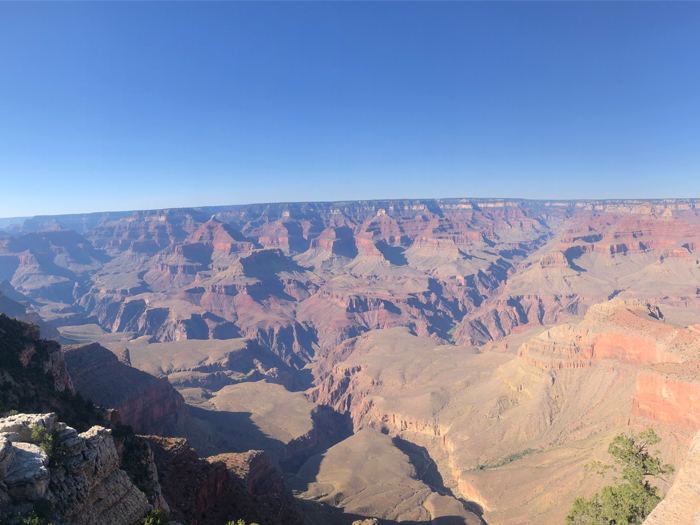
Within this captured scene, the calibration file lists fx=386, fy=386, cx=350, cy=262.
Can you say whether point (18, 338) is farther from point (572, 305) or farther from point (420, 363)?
point (572, 305)

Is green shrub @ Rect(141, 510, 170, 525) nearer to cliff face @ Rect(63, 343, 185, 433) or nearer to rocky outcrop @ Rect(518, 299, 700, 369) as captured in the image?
cliff face @ Rect(63, 343, 185, 433)

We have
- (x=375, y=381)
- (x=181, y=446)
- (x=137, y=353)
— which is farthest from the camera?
(x=137, y=353)

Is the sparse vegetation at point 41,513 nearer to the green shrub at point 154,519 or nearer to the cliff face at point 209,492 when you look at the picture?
the green shrub at point 154,519

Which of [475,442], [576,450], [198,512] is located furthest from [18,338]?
[576,450]

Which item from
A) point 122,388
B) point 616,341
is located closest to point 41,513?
point 122,388

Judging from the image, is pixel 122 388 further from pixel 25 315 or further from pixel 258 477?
pixel 25 315
